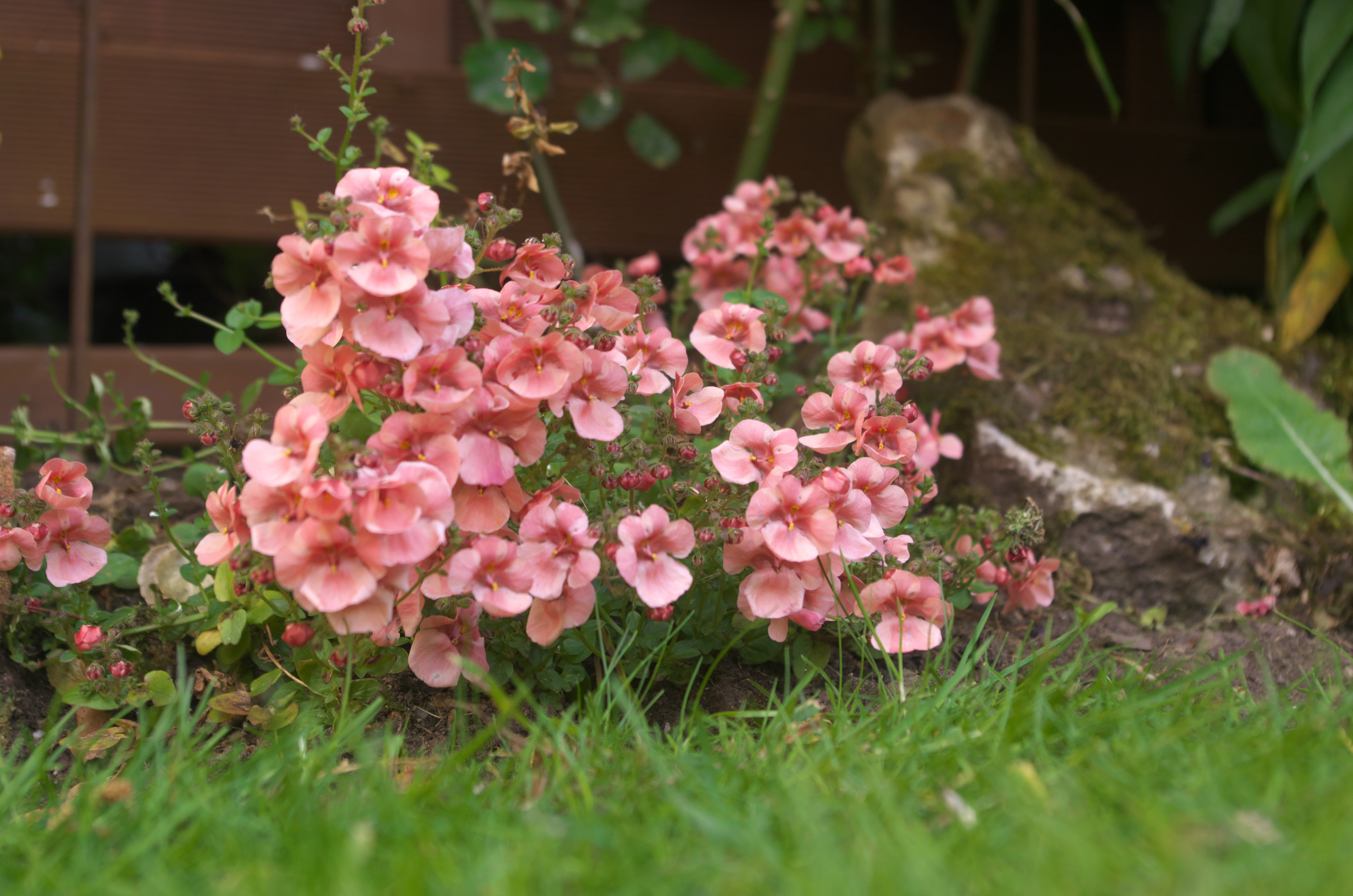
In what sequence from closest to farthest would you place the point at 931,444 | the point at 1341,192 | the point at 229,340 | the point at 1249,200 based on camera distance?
the point at 229,340 < the point at 931,444 < the point at 1341,192 < the point at 1249,200

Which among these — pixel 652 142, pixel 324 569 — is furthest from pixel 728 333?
pixel 652 142

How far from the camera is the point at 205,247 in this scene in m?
3.59

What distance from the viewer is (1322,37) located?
7.64ft

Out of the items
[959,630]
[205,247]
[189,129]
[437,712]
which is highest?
[189,129]

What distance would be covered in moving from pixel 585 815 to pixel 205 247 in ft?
10.8

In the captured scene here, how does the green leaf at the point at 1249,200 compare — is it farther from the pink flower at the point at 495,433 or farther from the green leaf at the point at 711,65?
the pink flower at the point at 495,433

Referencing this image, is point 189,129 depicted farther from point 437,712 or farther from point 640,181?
point 437,712

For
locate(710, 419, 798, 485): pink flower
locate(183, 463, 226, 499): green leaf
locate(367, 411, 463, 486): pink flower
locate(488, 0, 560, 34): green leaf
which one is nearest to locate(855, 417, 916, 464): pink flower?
locate(710, 419, 798, 485): pink flower

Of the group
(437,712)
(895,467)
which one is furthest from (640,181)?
(437,712)

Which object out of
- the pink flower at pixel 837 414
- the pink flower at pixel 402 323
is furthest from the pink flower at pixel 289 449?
the pink flower at pixel 837 414

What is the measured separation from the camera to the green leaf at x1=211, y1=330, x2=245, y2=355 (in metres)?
1.70

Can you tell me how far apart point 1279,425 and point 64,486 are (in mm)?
2281

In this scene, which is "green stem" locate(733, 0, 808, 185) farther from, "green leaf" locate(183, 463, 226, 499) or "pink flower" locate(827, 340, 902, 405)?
"green leaf" locate(183, 463, 226, 499)

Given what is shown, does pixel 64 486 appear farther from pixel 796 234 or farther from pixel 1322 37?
pixel 1322 37
